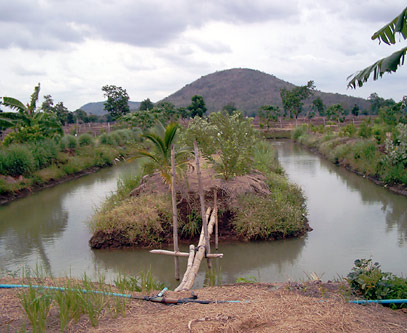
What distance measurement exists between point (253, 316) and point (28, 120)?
15.6 meters

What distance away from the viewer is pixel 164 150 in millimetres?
7961

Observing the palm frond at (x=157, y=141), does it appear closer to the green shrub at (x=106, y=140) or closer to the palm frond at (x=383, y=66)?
the palm frond at (x=383, y=66)

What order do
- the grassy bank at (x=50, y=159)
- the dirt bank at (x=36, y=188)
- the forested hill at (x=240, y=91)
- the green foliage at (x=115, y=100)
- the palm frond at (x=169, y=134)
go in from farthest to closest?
the forested hill at (x=240, y=91), the green foliage at (x=115, y=100), the grassy bank at (x=50, y=159), the dirt bank at (x=36, y=188), the palm frond at (x=169, y=134)

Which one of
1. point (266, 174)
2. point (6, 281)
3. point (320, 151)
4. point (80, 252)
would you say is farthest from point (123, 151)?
point (6, 281)

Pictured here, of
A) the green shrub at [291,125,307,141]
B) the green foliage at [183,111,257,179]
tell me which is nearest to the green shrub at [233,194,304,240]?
the green foliage at [183,111,257,179]

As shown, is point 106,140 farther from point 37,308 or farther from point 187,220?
point 37,308

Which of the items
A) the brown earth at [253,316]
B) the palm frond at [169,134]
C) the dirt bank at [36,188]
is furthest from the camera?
the dirt bank at [36,188]

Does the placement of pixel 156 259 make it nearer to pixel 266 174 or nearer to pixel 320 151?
pixel 266 174

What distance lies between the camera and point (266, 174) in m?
10.8

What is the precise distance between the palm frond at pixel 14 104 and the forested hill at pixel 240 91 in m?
54.8

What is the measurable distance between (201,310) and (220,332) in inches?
20.3

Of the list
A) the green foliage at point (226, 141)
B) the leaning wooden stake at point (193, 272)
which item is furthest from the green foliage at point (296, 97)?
the leaning wooden stake at point (193, 272)

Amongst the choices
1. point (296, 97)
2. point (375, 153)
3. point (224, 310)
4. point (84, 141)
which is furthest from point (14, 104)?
point (296, 97)

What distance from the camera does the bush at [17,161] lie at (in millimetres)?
13500
